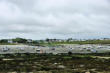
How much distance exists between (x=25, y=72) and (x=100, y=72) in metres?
15.3

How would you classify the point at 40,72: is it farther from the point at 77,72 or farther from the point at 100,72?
the point at 100,72

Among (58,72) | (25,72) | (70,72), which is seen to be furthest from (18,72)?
(70,72)

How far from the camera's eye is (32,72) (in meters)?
38.9

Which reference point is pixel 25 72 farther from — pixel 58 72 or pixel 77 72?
pixel 77 72

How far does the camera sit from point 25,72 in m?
38.8

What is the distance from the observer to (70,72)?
3906cm

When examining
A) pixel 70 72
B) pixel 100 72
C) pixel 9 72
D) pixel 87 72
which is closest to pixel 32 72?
pixel 9 72

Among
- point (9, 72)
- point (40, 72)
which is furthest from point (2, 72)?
point (40, 72)

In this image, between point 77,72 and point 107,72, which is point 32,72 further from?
point 107,72

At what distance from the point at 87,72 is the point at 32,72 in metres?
10.9

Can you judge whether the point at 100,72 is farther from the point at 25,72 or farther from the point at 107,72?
the point at 25,72

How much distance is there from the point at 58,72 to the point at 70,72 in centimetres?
241

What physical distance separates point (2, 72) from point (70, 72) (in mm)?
13372

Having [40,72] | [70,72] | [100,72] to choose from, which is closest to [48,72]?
[40,72]
